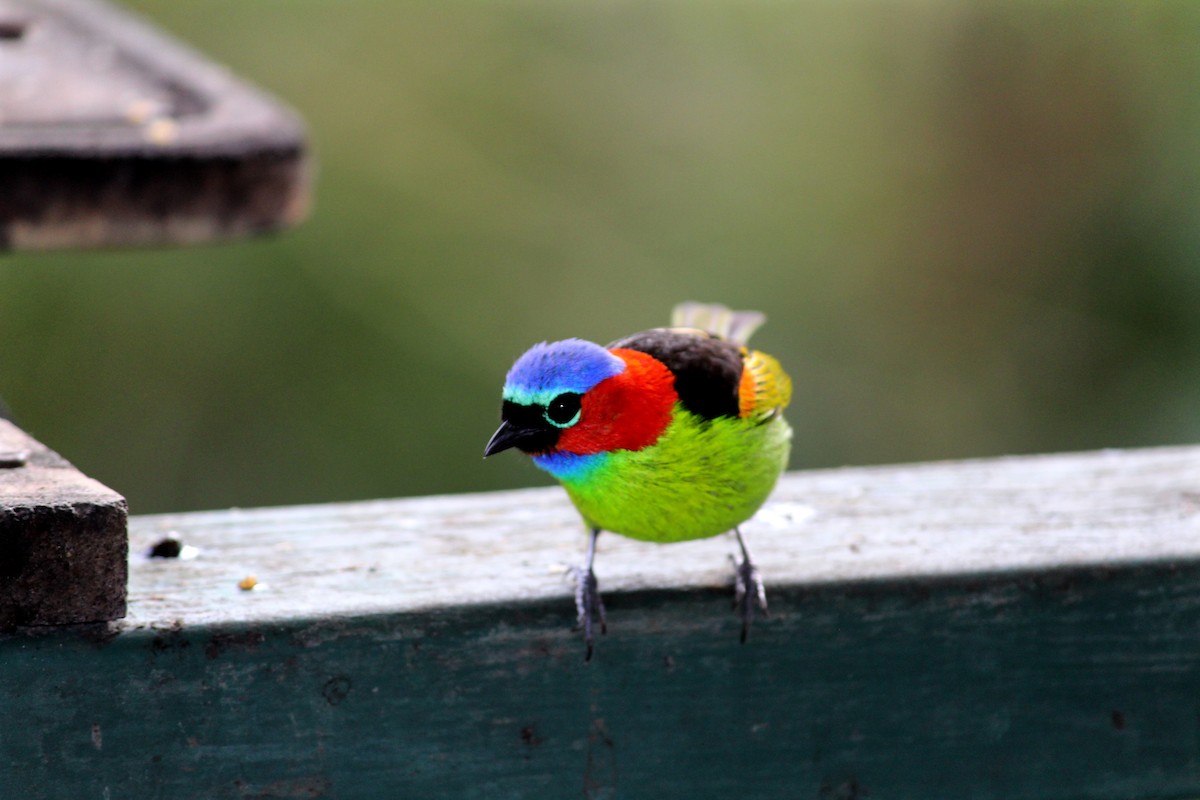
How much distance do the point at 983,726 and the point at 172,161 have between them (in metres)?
1.91

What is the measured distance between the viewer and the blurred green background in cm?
686

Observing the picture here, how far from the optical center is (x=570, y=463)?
2541mm

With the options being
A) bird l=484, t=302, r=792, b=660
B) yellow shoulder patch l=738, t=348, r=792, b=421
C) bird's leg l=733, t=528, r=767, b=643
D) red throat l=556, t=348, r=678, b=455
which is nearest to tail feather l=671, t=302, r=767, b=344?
yellow shoulder patch l=738, t=348, r=792, b=421

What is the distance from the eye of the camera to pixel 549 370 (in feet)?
7.99

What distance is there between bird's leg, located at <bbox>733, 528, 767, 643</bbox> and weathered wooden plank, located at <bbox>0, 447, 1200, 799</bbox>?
0.9 inches

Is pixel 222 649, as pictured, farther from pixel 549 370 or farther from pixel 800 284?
pixel 800 284

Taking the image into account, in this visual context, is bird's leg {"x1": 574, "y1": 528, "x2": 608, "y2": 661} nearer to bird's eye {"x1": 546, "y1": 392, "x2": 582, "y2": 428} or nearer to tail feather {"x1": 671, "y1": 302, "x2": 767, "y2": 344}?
bird's eye {"x1": 546, "y1": 392, "x2": 582, "y2": 428}

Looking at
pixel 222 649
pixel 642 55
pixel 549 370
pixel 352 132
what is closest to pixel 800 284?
pixel 642 55

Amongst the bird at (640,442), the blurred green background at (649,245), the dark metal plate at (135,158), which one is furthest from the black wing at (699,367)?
the blurred green background at (649,245)

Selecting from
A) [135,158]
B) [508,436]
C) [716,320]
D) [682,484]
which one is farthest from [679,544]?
[135,158]

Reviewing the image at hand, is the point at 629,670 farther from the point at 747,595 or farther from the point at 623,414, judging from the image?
the point at 623,414

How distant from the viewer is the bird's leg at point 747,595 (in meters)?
2.24

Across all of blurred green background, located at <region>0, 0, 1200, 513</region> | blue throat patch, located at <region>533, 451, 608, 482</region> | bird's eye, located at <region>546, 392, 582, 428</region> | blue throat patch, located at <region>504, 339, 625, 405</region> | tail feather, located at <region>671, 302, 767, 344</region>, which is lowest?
blurred green background, located at <region>0, 0, 1200, 513</region>

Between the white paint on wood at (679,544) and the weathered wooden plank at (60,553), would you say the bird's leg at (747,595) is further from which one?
the weathered wooden plank at (60,553)
